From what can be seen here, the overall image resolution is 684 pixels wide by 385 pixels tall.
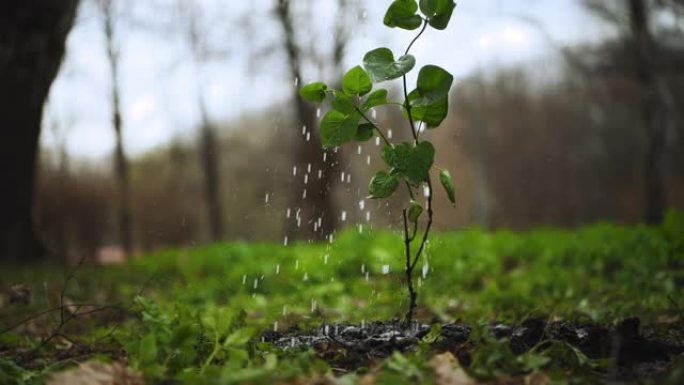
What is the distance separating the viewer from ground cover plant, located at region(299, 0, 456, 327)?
2266 mm

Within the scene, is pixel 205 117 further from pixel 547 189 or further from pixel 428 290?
pixel 547 189

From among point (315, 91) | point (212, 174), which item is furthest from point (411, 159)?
point (212, 174)

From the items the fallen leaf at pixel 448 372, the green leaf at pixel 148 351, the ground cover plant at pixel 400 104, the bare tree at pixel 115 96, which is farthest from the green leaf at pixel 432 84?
the bare tree at pixel 115 96

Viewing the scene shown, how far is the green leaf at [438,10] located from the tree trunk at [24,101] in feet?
30.4

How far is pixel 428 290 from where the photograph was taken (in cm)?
590

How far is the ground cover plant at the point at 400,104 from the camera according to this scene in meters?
2.27

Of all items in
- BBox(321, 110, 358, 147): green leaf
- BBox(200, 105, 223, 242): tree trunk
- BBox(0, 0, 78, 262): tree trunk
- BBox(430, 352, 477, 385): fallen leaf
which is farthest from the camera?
BBox(200, 105, 223, 242): tree trunk

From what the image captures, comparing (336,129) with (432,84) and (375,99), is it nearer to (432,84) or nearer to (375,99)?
(375,99)

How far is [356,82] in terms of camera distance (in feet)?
7.70

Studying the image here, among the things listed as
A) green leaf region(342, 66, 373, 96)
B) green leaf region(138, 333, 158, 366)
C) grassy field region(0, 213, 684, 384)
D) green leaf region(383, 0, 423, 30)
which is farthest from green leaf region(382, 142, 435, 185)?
green leaf region(138, 333, 158, 366)

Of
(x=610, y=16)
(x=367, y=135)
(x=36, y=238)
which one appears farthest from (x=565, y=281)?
(x=610, y=16)

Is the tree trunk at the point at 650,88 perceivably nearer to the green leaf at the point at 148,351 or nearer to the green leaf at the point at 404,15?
the green leaf at the point at 404,15

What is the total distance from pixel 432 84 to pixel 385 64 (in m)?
0.18

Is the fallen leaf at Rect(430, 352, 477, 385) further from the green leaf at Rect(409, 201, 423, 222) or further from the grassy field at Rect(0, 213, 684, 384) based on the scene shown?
the green leaf at Rect(409, 201, 423, 222)
